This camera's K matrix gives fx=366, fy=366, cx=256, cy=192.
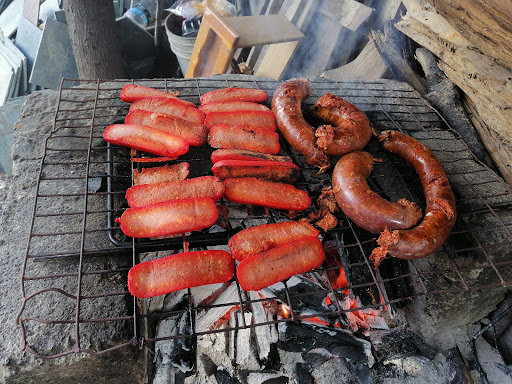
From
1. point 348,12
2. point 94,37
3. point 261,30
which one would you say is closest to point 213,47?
point 261,30

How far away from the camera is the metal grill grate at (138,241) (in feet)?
7.75

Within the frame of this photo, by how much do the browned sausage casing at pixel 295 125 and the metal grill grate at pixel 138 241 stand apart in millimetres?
195

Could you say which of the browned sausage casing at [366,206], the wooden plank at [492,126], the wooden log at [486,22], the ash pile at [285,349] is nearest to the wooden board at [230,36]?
the wooden log at [486,22]

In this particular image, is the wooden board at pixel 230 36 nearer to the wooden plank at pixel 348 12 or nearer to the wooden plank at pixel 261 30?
the wooden plank at pixel 261 30

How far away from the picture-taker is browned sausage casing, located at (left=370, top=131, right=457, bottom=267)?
→ 2555 millimetres

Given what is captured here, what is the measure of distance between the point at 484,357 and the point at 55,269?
3804 mm

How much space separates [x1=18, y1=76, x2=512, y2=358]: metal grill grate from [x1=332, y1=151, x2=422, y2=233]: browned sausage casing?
0.15 m

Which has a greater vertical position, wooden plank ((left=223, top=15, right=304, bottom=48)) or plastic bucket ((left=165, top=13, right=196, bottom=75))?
wooden plank ((left=223, top=15, right=304, bottom=48))

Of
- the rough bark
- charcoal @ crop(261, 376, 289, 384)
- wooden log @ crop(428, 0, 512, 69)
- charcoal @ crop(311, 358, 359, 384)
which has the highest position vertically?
wooden log @ crop(428, 0, 512, 69)

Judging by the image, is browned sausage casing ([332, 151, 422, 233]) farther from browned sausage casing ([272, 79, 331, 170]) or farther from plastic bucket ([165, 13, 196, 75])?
plastic bucket ([165, 13, 196, 75])

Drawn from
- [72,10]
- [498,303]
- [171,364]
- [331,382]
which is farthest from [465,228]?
[72,10]

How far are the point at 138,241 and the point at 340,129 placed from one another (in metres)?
1.99

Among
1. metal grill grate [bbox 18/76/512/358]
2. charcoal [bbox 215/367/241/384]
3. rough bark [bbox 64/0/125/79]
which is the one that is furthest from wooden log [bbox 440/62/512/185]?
rough bark [bbox 64/0/125/79]

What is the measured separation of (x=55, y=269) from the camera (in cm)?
254
